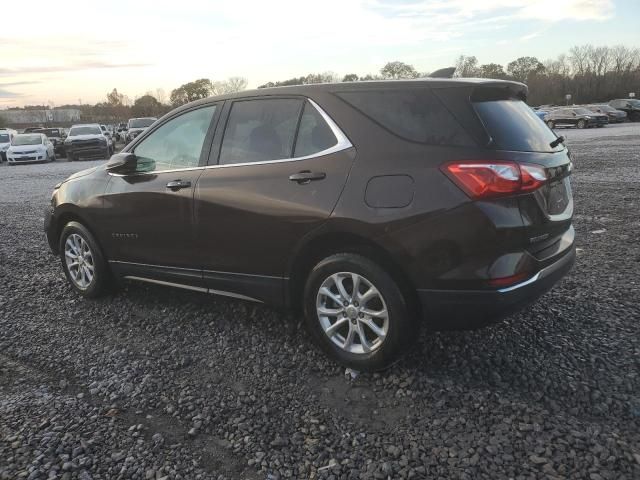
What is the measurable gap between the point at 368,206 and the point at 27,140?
89.4ft

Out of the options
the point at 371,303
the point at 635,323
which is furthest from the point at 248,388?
the point at 635,323

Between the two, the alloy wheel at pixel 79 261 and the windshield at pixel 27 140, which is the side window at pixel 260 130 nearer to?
the alloy wheel at pixel 79 261

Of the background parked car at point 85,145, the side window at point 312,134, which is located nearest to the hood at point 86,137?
the background parked car at point 85,145

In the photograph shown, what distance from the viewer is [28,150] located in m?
25.2

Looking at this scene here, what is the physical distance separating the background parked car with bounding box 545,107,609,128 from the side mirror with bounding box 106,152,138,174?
122ft

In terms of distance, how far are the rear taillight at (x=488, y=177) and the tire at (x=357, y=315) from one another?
0.70 metres

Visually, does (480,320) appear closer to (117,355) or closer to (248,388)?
(248,388)

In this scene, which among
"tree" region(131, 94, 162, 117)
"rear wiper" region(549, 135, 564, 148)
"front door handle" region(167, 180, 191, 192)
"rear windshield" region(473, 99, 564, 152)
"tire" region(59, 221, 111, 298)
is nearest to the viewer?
"rear windshield" region(473, 99, 564, 152)

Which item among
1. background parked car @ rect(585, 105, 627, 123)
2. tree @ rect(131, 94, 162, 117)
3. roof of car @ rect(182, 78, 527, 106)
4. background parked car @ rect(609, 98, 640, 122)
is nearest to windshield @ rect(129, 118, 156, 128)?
roof of car @ rect(182, 78, 527, 106)

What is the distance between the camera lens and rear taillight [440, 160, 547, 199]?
290 cm

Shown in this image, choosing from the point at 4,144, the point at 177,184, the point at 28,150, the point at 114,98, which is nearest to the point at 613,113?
the point at 28,150

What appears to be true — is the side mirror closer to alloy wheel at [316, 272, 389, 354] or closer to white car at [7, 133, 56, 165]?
alloy wheel at [316, 272, 389, 354]

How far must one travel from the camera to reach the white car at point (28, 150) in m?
25.1

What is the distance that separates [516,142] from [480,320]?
103 cm
